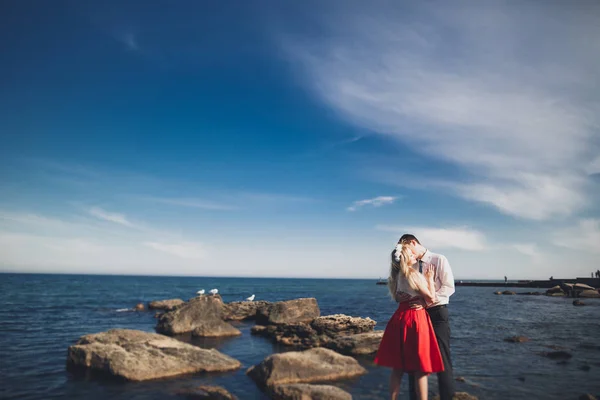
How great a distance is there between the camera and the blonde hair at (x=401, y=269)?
5.61 meters

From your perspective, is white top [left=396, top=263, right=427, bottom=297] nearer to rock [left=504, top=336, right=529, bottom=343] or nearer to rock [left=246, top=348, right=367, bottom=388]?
rock [left=246, top=348, right=367, bottom=388]

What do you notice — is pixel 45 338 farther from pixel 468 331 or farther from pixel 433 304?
pixel 468 331

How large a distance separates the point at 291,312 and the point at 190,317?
719cm

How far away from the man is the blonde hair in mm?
180

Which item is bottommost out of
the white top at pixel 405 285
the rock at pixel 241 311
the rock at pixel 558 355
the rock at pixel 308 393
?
the rock at pixel 241 311

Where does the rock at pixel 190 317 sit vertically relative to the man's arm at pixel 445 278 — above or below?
below

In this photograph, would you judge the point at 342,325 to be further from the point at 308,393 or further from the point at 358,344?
the point at 308,393

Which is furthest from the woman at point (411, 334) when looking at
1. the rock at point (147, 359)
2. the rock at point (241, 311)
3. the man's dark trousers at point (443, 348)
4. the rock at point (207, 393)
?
the rock at point (241, 311)

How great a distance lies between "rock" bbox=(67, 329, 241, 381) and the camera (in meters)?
10.9

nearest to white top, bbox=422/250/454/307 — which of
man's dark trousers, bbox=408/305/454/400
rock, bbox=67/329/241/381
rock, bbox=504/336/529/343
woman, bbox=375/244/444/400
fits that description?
woman, bbox=375/244/444/400

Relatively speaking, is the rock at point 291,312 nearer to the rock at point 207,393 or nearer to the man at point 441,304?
the rock at point 207,393

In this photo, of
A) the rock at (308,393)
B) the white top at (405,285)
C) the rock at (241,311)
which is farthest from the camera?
the rock at (241,311)

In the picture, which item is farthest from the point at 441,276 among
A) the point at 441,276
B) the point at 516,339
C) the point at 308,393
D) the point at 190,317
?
the point at 190,317

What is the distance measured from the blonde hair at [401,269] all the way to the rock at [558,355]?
12.6 m
